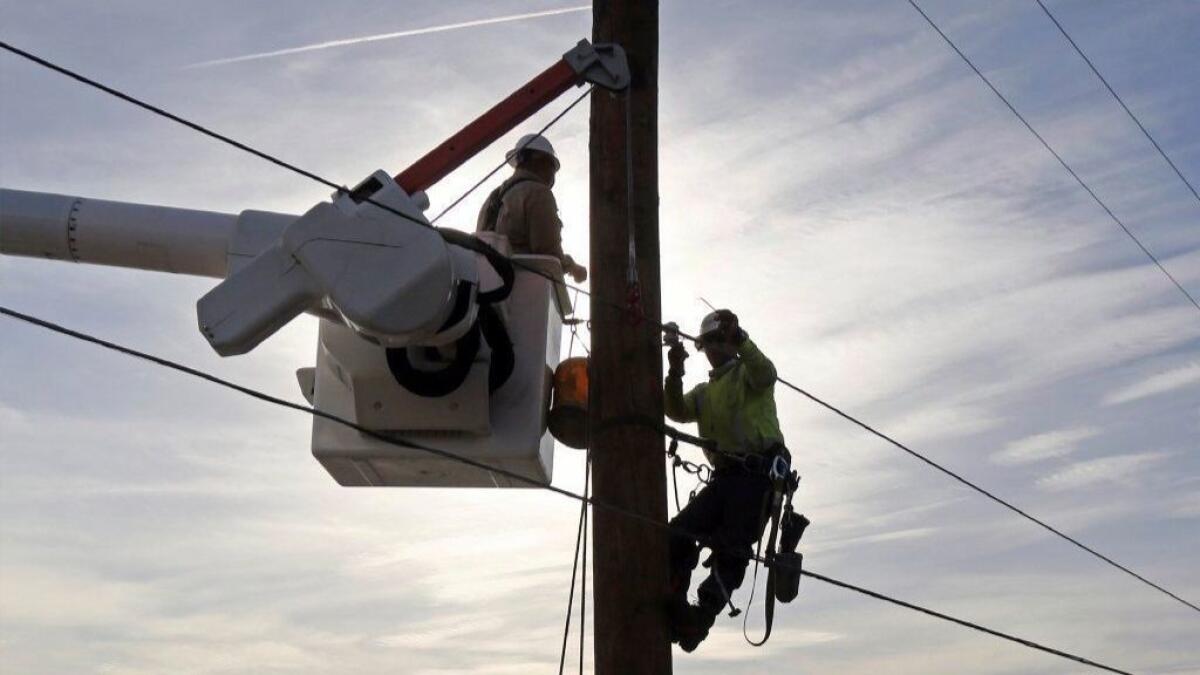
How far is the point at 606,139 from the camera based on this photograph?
685 centimetres

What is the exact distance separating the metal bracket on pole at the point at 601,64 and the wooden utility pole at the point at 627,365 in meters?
0.15

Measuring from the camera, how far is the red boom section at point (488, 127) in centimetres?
600

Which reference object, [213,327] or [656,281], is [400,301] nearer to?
[213,327]

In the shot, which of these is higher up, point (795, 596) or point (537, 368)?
point (537, 368)

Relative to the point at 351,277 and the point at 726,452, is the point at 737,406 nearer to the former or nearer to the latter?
the point at 726,452

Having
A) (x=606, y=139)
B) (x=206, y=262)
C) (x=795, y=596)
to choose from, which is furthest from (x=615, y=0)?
(x=795, y=596)

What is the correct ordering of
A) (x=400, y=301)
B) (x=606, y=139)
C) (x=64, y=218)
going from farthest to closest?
(x=606, y=139), (x=64, y=218), (x=400, y=301)

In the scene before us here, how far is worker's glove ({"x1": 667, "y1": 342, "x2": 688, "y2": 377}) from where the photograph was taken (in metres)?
7.28

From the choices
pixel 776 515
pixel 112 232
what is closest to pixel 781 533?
pixel 776 515

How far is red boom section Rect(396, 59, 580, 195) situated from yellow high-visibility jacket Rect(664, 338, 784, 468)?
1.56 metres

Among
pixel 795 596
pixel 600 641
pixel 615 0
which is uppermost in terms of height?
pixel 615 0

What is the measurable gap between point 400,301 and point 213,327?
2.10ft

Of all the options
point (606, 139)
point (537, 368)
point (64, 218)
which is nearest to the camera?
point (64, 218)

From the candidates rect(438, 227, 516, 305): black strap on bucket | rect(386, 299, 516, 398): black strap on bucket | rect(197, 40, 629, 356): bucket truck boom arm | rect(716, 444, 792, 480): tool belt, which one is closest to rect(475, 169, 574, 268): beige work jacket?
rect(438, 227, 516, 305): black strap on bucket
